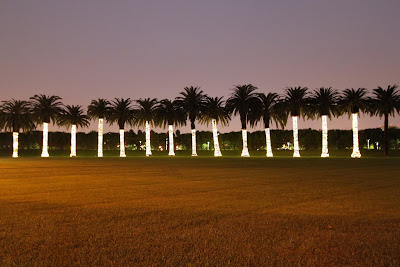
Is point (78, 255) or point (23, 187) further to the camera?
point (23, 187)

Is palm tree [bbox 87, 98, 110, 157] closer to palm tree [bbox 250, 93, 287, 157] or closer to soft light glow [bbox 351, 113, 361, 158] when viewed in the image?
palm tree [bbox 250, 93, 287, 157]

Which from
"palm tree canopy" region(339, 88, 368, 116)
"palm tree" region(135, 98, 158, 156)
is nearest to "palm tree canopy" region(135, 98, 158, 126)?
"palm tree" region(135, 98, 158, 156)

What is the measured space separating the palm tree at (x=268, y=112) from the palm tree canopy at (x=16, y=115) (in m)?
44.5

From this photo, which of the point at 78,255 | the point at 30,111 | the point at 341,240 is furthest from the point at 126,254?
the point at 30,111

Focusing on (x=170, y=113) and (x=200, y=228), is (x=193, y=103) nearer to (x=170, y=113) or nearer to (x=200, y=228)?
(x=170, y=113)

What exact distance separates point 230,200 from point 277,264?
26.2 ft

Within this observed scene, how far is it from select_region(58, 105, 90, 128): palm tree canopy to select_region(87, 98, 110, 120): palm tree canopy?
11.0 feet

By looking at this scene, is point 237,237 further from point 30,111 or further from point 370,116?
point 30,111

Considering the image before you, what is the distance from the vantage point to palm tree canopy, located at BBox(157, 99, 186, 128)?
88.4m

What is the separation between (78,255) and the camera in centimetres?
769

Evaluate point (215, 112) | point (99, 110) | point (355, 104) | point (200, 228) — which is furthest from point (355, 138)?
point (200, 228)

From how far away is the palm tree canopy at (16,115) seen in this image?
295 feet

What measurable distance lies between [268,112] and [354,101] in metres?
15.0

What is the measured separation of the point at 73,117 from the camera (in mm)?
93312
